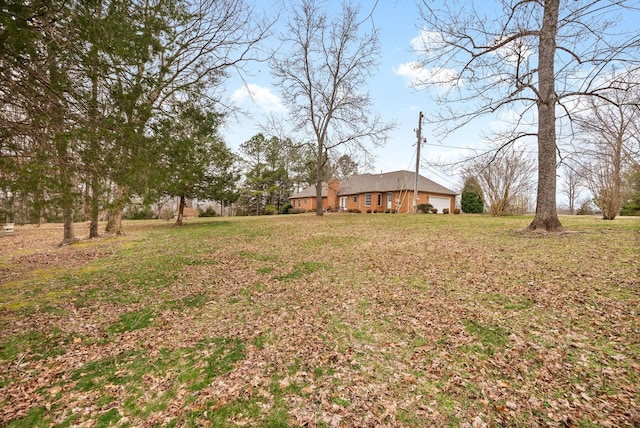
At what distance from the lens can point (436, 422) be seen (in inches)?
93.9

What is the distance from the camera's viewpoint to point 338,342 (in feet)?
12.0

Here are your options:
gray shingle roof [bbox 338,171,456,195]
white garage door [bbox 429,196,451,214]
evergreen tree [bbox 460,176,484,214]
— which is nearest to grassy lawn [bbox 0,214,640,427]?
evergreen tree [bbox 460,176,484,214]

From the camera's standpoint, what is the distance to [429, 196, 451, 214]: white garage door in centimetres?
2781

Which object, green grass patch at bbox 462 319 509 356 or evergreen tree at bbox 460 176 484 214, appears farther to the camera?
evergreen tree at bbox 460 176 484 214

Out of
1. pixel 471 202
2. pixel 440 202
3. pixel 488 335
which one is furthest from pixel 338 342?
pixel 440 202

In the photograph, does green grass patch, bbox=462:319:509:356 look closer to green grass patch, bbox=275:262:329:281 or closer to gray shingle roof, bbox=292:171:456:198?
green grass patch, bbox=275:262:329:281

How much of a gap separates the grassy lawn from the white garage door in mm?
21738

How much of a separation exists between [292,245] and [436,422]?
7.49 metres

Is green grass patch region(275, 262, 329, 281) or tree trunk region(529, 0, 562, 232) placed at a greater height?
tree trunk region(529, 0, 562, 232)

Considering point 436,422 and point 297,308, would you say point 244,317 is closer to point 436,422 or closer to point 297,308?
point 297,308

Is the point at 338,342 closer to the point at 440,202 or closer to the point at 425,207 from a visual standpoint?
the point at 425,207

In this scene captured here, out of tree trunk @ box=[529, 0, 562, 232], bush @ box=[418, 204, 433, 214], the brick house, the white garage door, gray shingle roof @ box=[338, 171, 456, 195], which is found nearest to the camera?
tree trunk @ box=[529, 0, 562, 232]

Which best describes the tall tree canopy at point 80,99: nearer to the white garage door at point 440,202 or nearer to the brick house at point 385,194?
the brick house at point 385,194

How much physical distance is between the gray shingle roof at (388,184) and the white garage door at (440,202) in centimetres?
72
